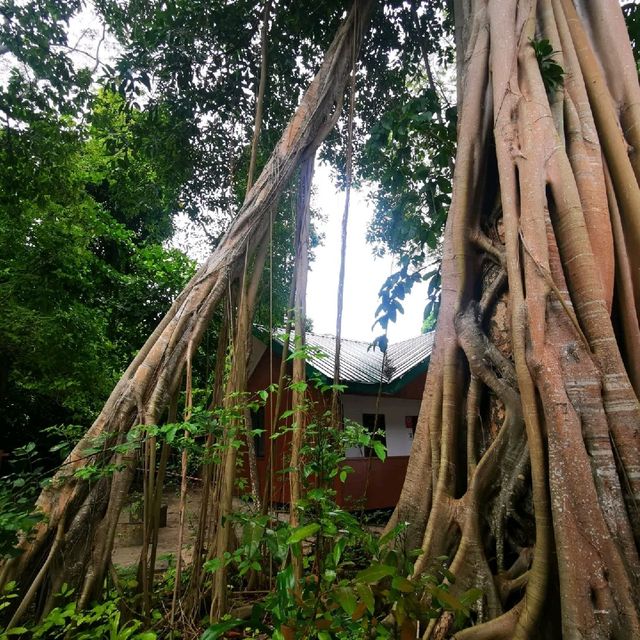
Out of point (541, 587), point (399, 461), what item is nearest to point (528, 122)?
point (541, 587)

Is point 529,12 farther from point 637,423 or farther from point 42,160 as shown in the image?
point 42,160

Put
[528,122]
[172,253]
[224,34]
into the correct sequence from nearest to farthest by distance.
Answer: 1. [528,122]
2. [224,34]
3. [172,253]

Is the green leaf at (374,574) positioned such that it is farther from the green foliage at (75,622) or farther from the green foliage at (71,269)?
the green foliage at (71,269)

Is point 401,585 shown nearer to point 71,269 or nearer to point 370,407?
point 370,407

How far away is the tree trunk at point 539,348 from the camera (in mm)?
1377

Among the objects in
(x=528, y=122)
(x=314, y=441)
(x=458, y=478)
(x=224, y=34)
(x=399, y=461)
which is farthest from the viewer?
(x=399, y=461)

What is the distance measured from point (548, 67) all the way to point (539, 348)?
1.67 m

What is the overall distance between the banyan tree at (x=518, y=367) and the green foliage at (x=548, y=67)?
1 centimetres

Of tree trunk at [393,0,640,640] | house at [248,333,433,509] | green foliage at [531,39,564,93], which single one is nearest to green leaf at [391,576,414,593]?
tree trunk at [393,0,640,640]

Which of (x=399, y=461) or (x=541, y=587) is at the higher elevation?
(x=399, y=461)

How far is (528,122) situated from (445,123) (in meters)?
1.49

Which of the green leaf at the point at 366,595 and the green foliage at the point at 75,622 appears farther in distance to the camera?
the green foliage at the point at 75,622

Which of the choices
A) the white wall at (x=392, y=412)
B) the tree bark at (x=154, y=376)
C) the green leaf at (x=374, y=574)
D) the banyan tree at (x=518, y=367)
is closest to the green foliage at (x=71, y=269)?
the tree bark at (x=154, y=376)

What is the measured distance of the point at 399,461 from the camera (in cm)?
775
